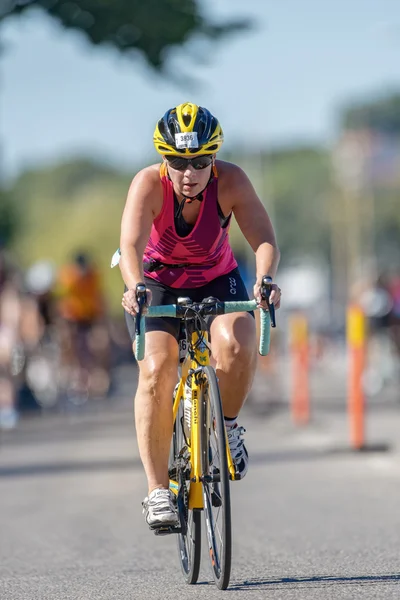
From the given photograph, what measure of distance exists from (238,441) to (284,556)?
1047 millimetres

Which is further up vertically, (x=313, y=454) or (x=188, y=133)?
(x=188, y=133)

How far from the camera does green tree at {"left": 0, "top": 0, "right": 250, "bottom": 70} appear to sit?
17.0 m

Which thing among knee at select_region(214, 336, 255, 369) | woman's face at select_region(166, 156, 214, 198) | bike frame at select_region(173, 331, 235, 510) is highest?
woman's face at select_region(166, 156, 214, 198)

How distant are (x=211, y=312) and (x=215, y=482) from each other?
0.78 meters

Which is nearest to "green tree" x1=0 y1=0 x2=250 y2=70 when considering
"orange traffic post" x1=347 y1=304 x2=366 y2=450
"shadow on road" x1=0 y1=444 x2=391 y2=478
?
"orange traffic post" x1=347 y1=304 x2=366 y2=450

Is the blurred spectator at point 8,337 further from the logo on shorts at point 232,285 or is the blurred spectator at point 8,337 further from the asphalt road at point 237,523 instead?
the logo on shorts at point 232,285

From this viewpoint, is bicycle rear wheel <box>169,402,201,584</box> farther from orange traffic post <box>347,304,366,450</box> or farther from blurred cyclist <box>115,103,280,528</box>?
orange traffic post <box>347,304,366,450</box>

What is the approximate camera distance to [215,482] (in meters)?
6.42

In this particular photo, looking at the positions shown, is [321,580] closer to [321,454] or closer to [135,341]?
[135,341]

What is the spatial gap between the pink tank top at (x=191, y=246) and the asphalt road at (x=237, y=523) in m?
1.47

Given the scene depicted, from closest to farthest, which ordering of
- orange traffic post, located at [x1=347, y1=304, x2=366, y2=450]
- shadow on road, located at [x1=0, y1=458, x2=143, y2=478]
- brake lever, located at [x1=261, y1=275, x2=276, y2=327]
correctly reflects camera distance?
1. brake lever, located at [x1=261, y1=275, x2=276, y2=327]
2. shadow on road, located at [x1=0, y1=458, x2=143, y2=478]
3. orange traffic post, located at [x1=347, y1=304, x2=366, y2=450]

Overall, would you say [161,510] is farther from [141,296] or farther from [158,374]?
[141,296]

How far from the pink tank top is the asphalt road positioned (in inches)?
57.9

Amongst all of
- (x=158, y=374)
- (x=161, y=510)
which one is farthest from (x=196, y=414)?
(x=161, y=510)
